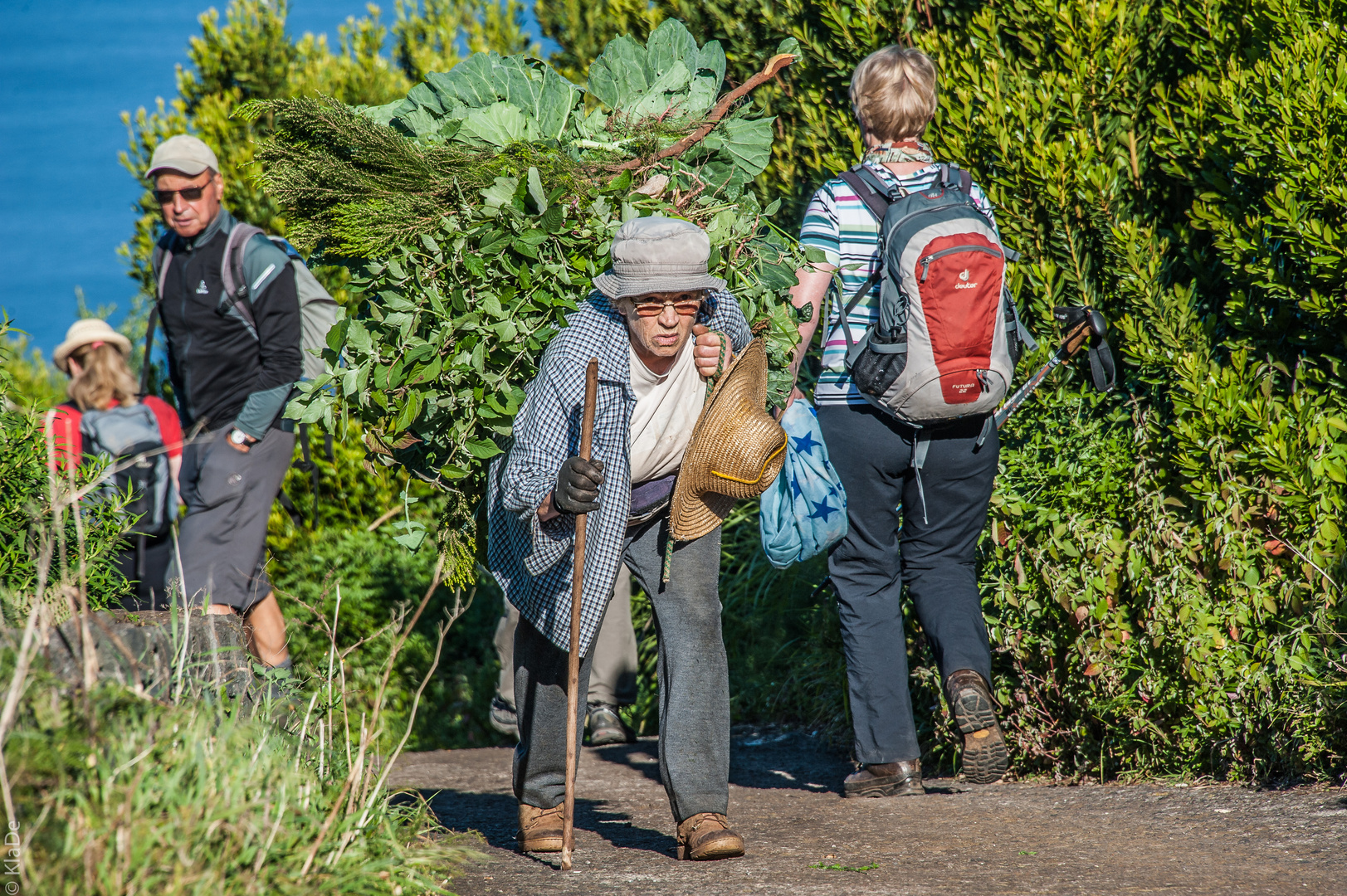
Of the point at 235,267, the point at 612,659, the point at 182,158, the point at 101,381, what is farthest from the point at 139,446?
the point at 612,659

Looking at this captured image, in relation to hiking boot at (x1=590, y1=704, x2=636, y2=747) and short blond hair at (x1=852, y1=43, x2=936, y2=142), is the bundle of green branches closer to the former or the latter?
short blond hair at (x1=852, y1=43, x2=936, y2=142)

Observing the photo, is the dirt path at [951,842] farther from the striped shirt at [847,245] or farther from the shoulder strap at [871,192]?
the shoulder strap at [871,192]

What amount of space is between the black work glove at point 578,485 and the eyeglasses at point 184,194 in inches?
115

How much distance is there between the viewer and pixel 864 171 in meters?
4.06

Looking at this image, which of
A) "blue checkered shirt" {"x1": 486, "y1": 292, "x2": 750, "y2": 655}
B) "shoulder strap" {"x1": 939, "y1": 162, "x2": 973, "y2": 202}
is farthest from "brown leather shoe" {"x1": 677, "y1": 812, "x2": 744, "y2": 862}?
"shoulder strap" {"x1": 939, "y1": 162, "x2": 973, "y2": 202}

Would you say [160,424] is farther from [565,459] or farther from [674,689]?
[674,689]

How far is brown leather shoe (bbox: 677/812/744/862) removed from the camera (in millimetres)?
3266

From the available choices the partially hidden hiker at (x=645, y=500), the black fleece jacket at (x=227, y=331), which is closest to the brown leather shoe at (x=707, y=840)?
the partially hidden hiker at (x=645, y=500)

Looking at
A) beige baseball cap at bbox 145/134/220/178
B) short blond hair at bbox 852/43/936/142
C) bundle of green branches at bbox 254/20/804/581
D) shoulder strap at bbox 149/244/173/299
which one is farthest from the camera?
shoulder strap at bbox 149/244/173/299

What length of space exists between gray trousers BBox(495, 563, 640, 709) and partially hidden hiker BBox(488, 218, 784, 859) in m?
2.13

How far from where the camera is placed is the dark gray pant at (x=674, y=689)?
3.35m

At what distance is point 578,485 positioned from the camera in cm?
301

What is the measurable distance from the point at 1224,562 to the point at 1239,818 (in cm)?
91

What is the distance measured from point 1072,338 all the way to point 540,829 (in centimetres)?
245
